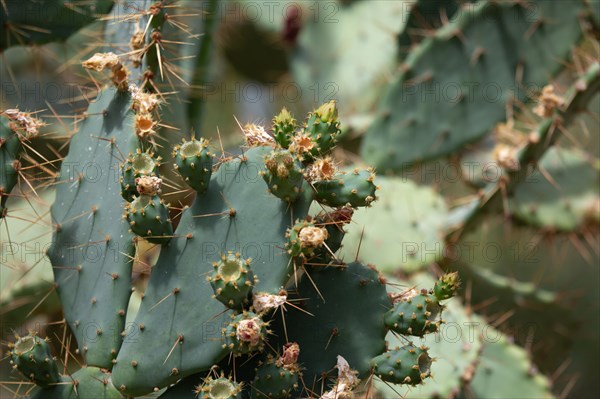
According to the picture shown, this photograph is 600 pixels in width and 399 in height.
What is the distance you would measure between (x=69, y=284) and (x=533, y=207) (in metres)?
1.87

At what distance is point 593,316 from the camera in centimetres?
385

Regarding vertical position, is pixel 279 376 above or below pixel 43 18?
below

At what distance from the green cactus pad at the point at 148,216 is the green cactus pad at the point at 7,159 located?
0.34 meters

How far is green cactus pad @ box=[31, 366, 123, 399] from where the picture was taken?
1.69 metres

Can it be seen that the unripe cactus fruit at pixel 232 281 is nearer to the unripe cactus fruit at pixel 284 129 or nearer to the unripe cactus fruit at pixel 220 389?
the unripe cactus fruit at pixel 220 389

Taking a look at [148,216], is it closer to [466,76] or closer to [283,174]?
[283,174]

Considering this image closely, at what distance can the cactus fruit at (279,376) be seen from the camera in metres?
1.56

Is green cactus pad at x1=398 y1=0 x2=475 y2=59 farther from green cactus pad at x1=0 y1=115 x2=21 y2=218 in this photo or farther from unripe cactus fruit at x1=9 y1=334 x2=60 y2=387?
unripe cactus fruit at x1=9 y1=334 x2=60 y2=387

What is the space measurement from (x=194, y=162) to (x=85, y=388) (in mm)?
513

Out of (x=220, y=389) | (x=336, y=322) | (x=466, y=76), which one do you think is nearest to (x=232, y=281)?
(x=220, y=389)

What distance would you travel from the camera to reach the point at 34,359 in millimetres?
1660

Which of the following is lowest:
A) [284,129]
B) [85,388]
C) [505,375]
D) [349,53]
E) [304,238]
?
[505,375]

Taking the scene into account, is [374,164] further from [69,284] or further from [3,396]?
[3,396]

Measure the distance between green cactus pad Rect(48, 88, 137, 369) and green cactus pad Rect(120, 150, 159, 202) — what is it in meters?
0.12
